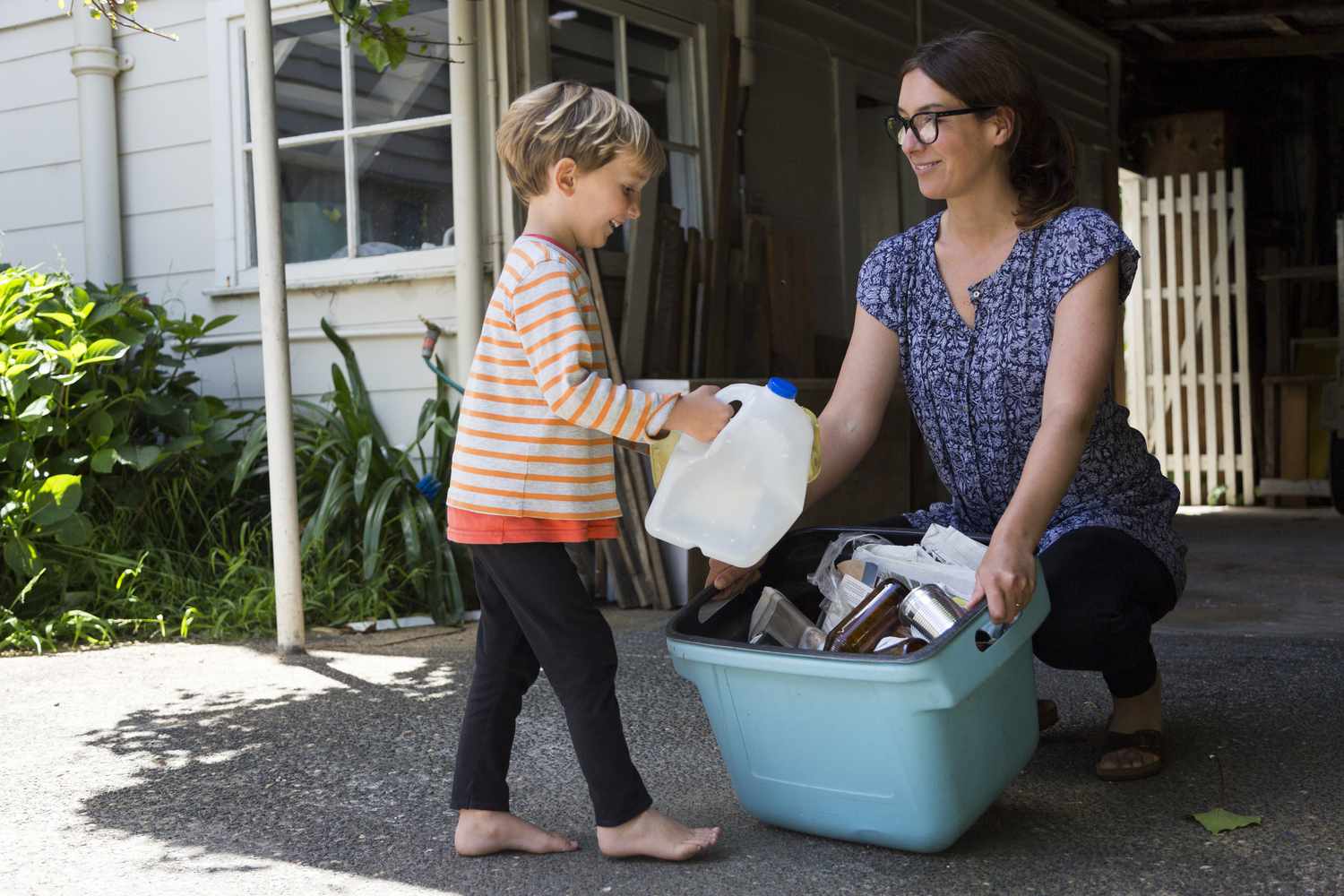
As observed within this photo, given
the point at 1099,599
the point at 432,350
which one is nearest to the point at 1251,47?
the point at 432,350

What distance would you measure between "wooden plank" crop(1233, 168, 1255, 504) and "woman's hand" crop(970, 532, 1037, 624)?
815 centimetres

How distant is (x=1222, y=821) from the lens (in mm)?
2600

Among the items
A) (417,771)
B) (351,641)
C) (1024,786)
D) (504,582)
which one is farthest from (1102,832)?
(351,641)

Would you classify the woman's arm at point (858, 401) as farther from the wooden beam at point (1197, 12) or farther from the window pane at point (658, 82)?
the wooden beam at point (1197, 12)

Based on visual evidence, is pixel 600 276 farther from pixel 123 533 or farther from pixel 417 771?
pixel 417 771

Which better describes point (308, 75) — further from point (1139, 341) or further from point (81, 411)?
point (1139, 341)

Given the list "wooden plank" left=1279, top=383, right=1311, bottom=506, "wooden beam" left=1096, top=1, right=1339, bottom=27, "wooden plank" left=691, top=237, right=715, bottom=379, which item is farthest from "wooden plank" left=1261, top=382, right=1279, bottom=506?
"wooden plank" left=691, top=237, right=715, bottom=379

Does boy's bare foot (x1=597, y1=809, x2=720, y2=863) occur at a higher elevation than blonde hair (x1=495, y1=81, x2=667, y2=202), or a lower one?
lower

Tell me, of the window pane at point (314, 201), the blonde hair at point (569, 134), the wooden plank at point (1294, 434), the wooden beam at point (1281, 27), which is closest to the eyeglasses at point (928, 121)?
the blonde hair at point (569, 134)

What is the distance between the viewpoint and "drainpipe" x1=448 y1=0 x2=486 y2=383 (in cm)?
539

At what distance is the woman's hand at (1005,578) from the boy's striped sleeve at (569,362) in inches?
24.1

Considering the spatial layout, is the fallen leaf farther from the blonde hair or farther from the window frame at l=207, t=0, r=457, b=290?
the window frame at l=207, t=0, r=457, b=290

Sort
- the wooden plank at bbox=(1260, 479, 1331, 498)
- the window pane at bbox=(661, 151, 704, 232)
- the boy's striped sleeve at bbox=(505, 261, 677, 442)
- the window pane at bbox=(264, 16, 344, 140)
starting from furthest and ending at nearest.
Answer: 1. the wooden plank at bbox=(1260, 479, 1331, 498)
2. the window pane at bbox=(661, 151, 704, 232)
3. the window pane at bbox=(264, 16, 344, 140)
4. the boy's striped sleeve at bbox=(505, 261, 677, 442)

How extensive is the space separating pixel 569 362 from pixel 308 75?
13.5 ft
